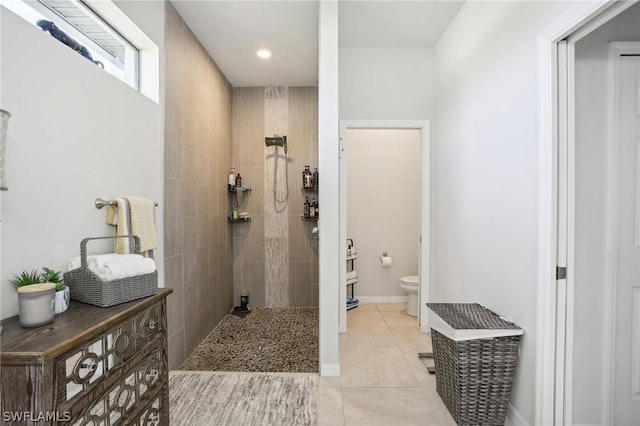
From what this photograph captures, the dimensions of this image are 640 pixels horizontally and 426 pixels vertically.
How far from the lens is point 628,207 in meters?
1.60

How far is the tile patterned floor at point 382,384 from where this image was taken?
187 cm

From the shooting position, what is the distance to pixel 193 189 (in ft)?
9.27

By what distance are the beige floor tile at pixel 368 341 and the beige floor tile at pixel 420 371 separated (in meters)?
0.16

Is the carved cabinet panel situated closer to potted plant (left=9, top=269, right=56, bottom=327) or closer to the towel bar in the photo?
potted plant (left=9, top=269, right=56, bottom=327)

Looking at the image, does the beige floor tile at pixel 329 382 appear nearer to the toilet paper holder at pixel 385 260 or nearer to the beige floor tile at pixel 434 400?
the beige floor tile at pixel 434 400

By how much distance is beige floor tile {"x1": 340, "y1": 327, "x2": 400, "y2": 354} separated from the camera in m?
2.82

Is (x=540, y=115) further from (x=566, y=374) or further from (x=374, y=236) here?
(x=374, y=236)

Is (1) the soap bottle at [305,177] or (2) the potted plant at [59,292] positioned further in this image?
(1) the soap bottle at [305,177]

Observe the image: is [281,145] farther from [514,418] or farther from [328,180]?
[514,418]

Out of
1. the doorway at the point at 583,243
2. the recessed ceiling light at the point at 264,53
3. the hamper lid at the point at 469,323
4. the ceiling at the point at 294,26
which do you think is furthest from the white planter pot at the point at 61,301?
the recessed ceiling light at the point at 264,53

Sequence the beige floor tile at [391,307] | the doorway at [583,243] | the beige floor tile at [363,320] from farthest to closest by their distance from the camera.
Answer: the beige floor tile at [391,307] < the beige floor tile at [363,320] < the doorway at [583,243]

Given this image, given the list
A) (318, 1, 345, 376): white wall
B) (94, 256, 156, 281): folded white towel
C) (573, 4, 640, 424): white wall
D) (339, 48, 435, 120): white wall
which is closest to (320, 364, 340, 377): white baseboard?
(318, 1, 345, 376): white wall

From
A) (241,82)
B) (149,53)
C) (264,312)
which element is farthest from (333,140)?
(264,312)

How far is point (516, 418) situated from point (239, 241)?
3257 millimetres
